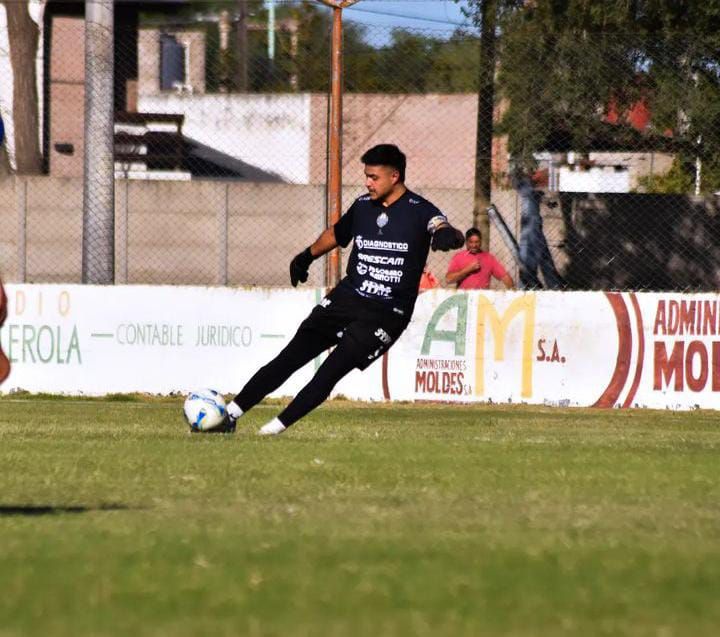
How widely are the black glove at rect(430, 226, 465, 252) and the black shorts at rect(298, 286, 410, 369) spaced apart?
56 cm

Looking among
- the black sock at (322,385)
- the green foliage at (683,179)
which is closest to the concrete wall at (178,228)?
the green foliage at (683,179)

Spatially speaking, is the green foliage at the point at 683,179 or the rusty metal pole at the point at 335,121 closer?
the rusty metal pole at the point at 335,121

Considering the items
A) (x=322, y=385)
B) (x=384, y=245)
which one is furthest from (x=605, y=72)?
(x=322, y=385)

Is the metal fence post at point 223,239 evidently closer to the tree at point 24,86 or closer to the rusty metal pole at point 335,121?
the rusty metal pole at point 335,121

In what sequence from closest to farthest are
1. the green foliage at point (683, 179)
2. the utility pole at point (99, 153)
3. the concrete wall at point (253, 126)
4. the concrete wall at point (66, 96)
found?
1. the utility pole at point (99, 153)
2. the green foliage at point (683, 179)
3. the concrete wall at point (66, 96)
4. the concrete wall at point (253, 126)

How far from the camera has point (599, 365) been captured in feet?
56.3

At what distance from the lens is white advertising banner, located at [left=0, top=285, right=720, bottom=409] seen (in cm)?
1698

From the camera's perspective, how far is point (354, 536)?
5836 millimetres

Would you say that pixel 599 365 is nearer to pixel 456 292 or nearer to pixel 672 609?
pixel 456 292

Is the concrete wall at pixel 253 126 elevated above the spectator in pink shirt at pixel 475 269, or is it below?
above

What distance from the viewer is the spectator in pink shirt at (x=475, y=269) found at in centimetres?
1819

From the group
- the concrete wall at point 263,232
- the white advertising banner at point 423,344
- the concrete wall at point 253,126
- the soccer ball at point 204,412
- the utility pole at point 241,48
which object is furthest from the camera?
the concrete wall at point 253,126

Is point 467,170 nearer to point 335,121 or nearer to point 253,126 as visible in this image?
point 253,126

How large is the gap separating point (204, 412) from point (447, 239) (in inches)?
70.4
